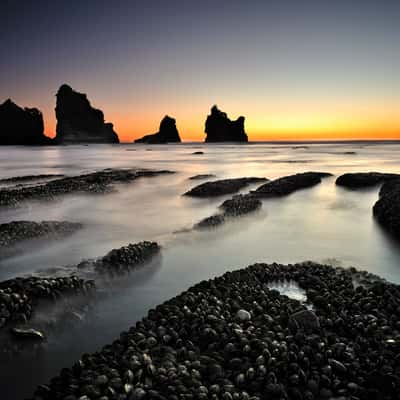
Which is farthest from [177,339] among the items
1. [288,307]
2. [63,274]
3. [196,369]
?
[63,274]

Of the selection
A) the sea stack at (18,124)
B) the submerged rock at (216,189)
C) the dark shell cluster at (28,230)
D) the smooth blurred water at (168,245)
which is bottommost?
the smooth blurred water at (168,245)

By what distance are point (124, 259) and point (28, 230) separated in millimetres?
3929

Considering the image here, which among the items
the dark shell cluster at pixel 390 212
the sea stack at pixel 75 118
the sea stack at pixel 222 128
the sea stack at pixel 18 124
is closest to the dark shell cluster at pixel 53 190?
the dark shell cluster at pixel 390 212

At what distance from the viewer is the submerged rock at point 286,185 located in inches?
661

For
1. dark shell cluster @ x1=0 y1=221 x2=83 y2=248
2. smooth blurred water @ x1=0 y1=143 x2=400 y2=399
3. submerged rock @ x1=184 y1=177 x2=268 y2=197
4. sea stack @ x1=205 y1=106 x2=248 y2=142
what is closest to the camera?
smooth blurred water @ x1=0 y1=143 x2=400 y2=399

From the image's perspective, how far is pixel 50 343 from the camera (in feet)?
16.0

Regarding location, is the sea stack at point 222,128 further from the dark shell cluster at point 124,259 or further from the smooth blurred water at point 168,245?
the dark shell cluster at point 124,259

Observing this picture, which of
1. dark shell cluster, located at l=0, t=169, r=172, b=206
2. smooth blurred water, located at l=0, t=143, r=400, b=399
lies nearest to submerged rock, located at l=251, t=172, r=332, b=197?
smooth blurred water, located at l=0, t=143, r=400, b=399

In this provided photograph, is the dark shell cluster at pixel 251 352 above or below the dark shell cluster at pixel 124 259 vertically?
below

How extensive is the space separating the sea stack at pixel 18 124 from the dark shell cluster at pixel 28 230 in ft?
432

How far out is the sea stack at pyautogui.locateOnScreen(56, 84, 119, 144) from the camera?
16812 cm

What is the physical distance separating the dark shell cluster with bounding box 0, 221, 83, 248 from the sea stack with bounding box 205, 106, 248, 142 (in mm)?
154624

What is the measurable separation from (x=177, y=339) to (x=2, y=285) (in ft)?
10.8

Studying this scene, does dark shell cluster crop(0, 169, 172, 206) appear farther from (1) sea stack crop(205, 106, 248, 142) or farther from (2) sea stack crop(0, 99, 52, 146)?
(1) sea stack crop(205, 106, 248, 142)
